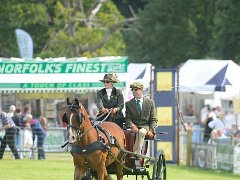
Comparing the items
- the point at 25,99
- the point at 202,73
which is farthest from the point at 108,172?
the point at 202,73

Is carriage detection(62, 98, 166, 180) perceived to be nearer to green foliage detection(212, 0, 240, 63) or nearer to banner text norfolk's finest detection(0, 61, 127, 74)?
banner text norfolk's finest detection(0, 61, 127, 74)

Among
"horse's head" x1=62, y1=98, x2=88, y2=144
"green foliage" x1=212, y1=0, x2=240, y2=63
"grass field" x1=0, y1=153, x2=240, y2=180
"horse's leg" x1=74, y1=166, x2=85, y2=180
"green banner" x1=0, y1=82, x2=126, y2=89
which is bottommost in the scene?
"grass field" x1=0, y1=153, x2=240, y2=180

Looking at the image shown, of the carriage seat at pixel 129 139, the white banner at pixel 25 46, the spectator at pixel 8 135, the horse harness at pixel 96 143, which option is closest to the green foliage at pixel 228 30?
the white banner at pixel 25 46

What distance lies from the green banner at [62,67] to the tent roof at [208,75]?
414 cm

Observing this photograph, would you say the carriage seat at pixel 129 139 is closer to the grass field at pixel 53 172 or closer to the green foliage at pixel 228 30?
the grass field at pixel 53 172

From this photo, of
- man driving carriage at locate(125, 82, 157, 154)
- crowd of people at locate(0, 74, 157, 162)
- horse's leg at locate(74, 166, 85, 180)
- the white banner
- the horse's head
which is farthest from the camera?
the white banner

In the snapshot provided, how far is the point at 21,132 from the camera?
3212cm

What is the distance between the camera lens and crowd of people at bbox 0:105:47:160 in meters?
31.2

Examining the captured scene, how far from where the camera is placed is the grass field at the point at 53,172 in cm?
2352

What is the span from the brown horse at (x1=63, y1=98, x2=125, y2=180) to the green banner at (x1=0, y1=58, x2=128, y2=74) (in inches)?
615

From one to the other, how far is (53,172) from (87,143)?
Answer: 8.86 metres

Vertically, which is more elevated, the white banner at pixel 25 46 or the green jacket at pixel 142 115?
the white banner at pixel 25 46

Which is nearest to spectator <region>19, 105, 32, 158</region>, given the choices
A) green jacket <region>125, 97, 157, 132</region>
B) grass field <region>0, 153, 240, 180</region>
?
grass field <region>0, 153, 240, 180</region>

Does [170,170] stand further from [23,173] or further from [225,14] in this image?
[225,14]
